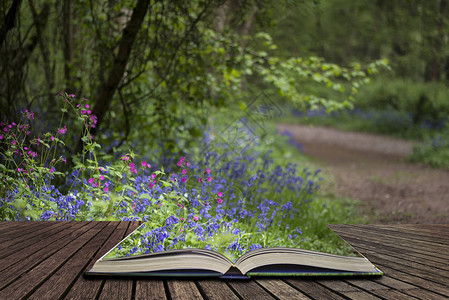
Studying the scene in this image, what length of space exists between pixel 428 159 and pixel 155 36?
8.16m

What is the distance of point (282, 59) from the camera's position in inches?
231

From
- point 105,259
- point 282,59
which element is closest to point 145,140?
point 282,59

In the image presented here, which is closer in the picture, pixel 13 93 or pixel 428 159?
pixel 13 93

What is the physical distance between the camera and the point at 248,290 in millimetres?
1633

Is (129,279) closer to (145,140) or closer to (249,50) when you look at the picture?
(145,140)

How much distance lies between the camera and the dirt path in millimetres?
5949

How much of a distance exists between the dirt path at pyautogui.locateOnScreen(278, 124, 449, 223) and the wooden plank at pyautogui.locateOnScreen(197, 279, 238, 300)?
4271mm

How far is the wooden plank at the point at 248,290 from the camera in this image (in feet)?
5.15

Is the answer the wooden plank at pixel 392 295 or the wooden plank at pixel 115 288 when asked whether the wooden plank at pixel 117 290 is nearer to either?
the wooden plank at pixel 115 288

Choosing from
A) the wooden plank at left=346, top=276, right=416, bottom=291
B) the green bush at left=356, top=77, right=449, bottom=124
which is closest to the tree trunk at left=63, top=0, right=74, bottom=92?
the wooden plank at left=346, top=276, right=416, bottom=291

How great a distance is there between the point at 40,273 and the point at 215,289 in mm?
727

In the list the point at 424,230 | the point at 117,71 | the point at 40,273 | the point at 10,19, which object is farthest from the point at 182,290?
the point at 10,19

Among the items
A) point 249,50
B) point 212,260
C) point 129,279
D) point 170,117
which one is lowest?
point 129,279

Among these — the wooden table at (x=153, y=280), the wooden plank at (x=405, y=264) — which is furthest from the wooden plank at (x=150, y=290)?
the wooden plank at (x=405, y=264)
